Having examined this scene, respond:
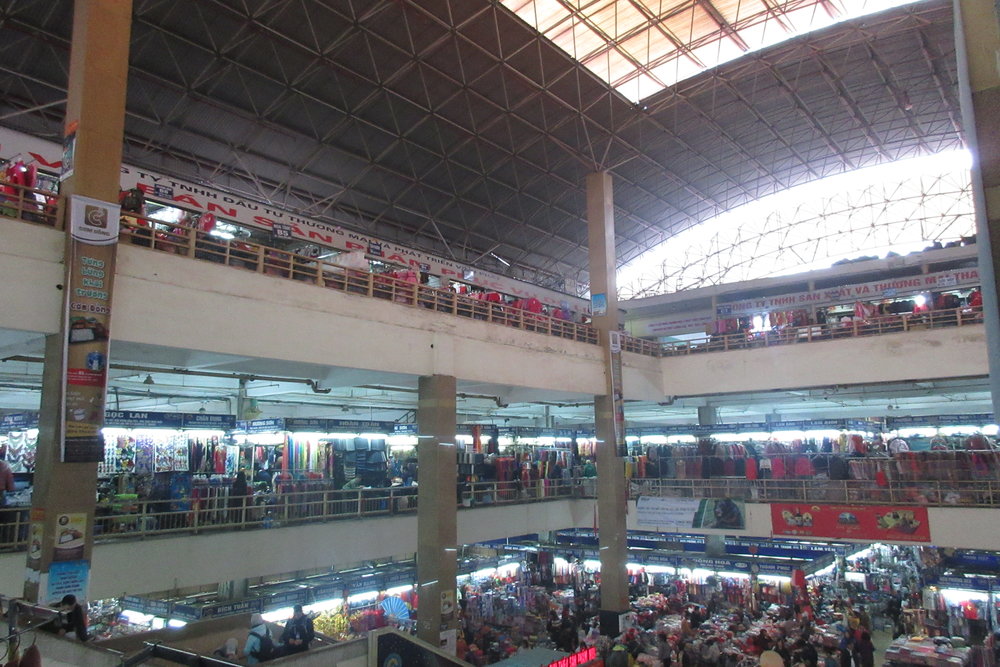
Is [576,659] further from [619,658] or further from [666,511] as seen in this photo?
[666,511]

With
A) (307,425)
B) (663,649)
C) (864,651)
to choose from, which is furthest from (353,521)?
(864,651)

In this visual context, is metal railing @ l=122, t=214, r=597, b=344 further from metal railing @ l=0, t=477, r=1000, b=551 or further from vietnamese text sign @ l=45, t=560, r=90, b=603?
vietnamese text sign @ l=45, t=560, r=90, b=603

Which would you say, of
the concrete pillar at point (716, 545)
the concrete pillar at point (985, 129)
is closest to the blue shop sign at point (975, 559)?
the concrete pillar at point (716, 545)

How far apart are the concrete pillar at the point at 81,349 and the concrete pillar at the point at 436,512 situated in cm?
704

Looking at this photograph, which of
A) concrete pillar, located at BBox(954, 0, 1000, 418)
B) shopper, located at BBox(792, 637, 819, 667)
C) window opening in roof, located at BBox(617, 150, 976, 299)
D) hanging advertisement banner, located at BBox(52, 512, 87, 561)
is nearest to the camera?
concrete pillar, located at BBox(954, 0, 1000, 418)

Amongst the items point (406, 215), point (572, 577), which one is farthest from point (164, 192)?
point (572, 577)

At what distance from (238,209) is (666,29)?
1625 cm

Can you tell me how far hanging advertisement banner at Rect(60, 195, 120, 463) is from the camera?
938cm

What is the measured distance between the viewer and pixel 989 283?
3.46m

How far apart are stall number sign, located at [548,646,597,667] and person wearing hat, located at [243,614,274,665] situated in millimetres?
3901

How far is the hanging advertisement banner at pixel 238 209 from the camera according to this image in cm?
1400

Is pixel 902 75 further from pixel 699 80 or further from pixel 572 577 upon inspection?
pixel 572 577

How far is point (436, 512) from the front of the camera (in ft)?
49.0

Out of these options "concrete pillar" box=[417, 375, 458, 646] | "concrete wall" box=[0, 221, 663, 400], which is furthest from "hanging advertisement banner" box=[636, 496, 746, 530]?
"concrete pillar" box=[417, 375, 458, 646]
